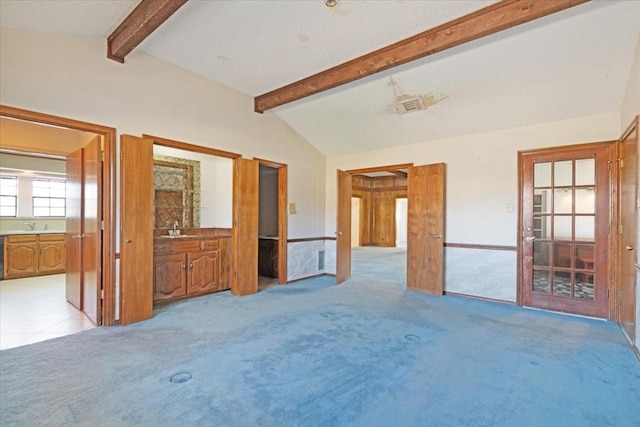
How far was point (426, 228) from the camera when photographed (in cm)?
500

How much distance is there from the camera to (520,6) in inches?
100

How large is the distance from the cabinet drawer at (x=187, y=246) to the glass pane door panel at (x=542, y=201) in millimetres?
4782

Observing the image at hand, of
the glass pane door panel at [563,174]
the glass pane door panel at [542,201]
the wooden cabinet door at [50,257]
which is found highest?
the glass pane door panel at [563,174]

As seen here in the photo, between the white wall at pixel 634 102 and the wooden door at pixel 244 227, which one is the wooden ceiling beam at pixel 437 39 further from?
the wooden door at pixel 244 227

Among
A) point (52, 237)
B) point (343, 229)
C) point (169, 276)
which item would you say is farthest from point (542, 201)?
point (52, 237)

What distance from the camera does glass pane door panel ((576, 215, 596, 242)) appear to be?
380 cm

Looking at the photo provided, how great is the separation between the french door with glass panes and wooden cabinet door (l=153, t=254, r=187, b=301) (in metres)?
4.74

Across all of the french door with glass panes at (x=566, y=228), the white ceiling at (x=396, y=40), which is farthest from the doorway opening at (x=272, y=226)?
the french door with glass panes at (x=566, y=228)

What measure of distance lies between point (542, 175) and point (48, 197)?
31.0ft

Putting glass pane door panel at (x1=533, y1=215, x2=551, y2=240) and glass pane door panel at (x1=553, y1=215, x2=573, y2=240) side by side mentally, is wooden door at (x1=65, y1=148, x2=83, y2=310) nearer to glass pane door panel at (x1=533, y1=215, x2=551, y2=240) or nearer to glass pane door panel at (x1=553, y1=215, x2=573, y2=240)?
glass pane door panel at (x1=533, y1=215, x2=551, y2=240)

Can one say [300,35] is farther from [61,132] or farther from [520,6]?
[61,132]

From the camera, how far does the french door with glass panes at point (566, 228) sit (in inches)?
147

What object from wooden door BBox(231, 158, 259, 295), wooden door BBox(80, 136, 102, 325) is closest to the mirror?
wooden door BBox(231, 158, 259, 295)

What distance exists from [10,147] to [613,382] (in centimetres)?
685
